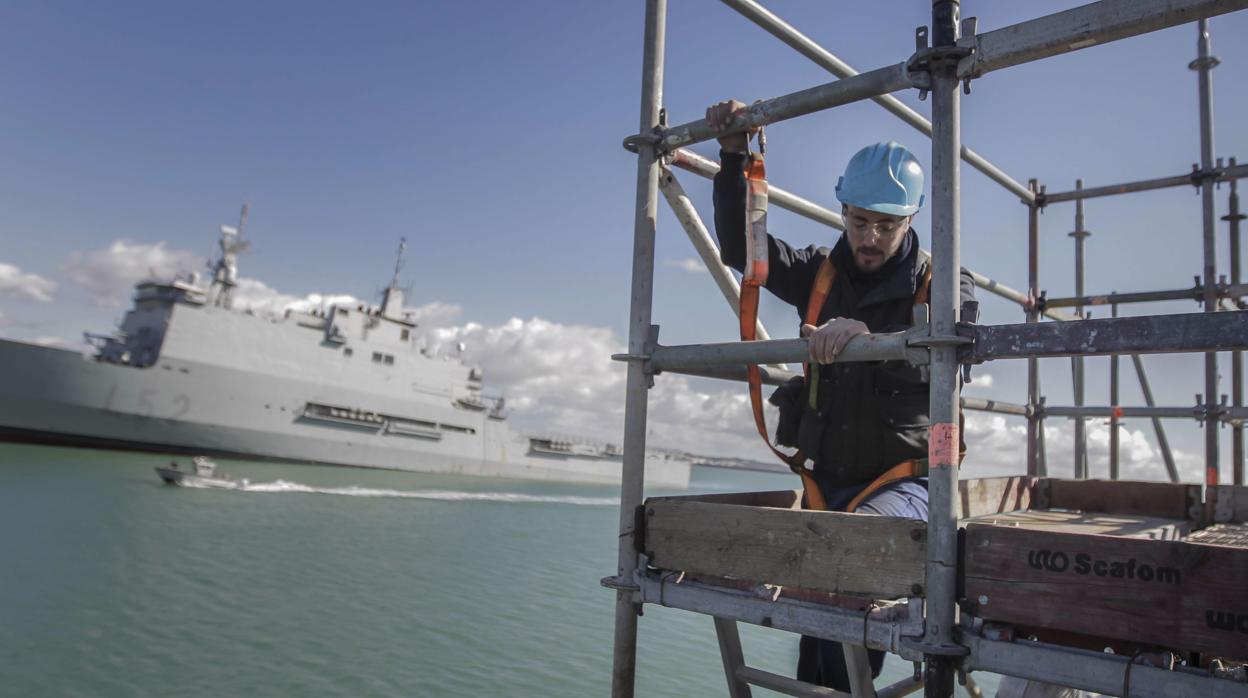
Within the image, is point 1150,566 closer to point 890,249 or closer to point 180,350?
point 890,249

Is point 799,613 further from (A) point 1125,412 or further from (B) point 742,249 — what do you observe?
(A) point 1125,412

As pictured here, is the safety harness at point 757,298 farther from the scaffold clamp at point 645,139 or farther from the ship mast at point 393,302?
the ship mast at point 393,302

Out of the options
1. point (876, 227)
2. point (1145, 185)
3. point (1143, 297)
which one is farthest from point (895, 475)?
point (1145, 185)

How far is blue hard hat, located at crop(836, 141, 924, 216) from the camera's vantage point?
2824 millimetres

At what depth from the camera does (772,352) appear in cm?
238

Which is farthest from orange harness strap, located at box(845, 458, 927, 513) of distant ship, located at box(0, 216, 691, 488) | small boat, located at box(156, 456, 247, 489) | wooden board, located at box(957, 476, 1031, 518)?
distant ship, located at box(0, 216, 691, 488)

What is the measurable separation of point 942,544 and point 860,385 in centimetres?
108

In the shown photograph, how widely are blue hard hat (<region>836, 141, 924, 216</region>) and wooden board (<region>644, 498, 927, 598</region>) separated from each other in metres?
1.32

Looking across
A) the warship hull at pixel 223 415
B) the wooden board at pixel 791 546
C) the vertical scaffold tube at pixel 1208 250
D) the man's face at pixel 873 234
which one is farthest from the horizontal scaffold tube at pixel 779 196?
the warship hull at pixel 223 415

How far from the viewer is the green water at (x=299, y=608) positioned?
812cm

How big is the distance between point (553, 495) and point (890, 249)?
3766cm

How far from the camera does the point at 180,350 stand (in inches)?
1303

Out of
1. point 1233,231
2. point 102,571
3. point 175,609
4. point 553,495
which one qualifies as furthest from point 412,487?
point 1233,231

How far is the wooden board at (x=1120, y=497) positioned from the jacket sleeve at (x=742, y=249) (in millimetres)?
2952
